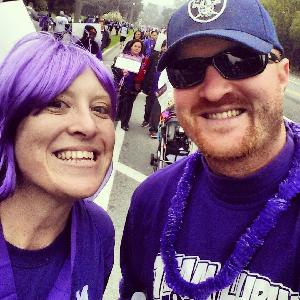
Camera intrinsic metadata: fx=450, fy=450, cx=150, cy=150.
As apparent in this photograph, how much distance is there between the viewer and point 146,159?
23.3 feet

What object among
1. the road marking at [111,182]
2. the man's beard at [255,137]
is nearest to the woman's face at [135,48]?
the road marking at [111,182]

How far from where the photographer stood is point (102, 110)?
178 cm

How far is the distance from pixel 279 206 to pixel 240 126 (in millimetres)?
300

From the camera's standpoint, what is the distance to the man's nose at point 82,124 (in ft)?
5.32

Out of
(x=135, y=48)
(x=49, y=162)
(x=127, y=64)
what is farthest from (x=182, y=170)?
(x=135, y=48)

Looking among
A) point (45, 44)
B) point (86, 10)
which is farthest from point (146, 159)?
point (86, 10)

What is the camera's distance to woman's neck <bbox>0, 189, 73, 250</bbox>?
5.49ft

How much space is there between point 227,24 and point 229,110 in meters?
0.30

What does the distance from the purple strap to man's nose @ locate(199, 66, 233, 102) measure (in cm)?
72

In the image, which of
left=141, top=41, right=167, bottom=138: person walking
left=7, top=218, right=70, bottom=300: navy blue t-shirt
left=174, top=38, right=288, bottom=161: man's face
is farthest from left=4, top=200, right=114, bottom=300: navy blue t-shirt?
left=141, top=41, right=167, bottom=138: person walking

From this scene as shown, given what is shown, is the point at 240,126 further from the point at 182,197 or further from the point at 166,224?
the point at 166,224

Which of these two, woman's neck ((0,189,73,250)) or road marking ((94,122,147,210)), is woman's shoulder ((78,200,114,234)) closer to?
woman's neck ((0,189,73,250))

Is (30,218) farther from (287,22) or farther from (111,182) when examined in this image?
(287,22)

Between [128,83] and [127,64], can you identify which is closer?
[127,64]
